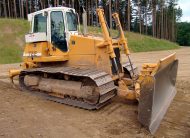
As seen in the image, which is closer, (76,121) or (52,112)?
(76,121)

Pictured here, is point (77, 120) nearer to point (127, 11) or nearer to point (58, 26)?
point (58, 26)

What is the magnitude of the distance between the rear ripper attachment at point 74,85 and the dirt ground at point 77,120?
0.84ft

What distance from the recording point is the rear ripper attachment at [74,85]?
767 cm

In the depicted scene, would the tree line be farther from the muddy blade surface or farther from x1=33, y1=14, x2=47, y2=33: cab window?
the muddy blade surface

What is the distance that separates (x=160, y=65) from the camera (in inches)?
261

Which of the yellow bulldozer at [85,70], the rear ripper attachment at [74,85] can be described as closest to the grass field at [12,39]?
the yellow bulldozer at [85,70]

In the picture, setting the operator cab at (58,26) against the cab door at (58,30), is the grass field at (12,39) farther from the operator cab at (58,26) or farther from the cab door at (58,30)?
the cab door at (58,30)

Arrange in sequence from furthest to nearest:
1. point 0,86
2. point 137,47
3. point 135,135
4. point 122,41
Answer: point 137,47
point 0,86
point 122,41
point 135,135

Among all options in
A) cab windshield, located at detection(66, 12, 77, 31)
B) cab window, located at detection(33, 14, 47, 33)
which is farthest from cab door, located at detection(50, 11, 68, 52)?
cab window, located at detection(33, 14, 47, 33)

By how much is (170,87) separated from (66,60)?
3128 millimetres

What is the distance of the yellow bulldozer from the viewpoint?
733 cm

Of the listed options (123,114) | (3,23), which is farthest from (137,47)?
(123,114)

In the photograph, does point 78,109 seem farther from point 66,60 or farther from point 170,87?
point 170,87

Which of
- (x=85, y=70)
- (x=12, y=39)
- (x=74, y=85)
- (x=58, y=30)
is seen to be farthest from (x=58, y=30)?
(x=12, y=39)
